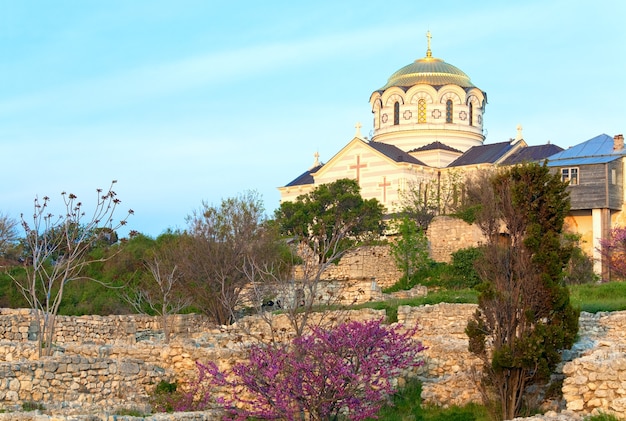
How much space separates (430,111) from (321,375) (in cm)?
5072

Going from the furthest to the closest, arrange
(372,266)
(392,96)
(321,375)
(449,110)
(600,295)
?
(392,96), (449,110), (372,266), (600,295), (321,375)

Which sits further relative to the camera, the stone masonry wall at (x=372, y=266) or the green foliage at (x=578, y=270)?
the stone masonry wall at (x=372, y=266)

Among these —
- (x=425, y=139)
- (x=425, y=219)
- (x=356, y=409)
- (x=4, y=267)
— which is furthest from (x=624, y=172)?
(x=356, y=409)

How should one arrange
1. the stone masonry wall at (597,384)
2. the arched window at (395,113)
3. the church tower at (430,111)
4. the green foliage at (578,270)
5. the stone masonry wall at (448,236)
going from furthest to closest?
the arched window at (395,113)
the church tower at (430,111)
the stone masonry wall at (448,236)
the green foliage at (578,270)
the stone masonry wall at (597,384)

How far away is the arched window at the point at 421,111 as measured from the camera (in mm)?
62906

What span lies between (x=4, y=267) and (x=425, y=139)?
35.7 meters

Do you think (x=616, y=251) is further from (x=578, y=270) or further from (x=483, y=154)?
(x=483, y=154)

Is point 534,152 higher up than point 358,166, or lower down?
higher up

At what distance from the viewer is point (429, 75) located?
6359 cm

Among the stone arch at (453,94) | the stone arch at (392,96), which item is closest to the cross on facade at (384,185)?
the stone arch at (392,96)

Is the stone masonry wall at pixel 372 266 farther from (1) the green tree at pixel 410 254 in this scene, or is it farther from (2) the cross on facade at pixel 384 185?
(2) the cross on facade at pixel 384 185

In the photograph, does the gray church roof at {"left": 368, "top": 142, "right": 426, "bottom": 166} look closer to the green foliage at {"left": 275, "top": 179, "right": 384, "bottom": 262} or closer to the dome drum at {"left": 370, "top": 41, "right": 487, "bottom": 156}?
the dome drum at {"left": 370, "top": 41, "right": 487, "bottom": 156}

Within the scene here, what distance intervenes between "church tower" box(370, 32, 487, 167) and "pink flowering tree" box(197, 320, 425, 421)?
157 feet

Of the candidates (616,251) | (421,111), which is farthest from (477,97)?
(616,251)
